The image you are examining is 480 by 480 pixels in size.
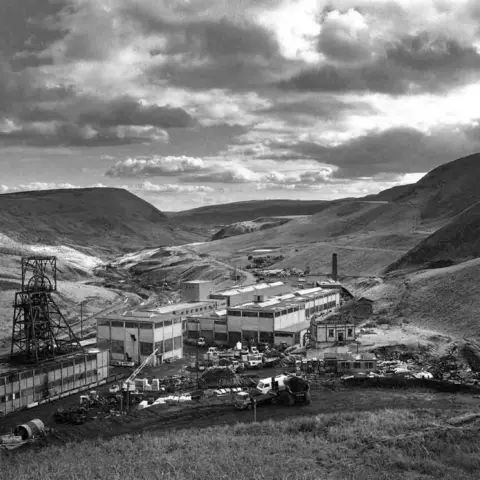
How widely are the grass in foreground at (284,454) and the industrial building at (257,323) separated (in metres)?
35.0

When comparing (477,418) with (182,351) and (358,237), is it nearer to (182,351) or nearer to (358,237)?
(182,351)

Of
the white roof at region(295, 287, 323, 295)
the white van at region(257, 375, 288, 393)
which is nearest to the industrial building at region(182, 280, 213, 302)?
the white roof at region(295, 287, 323, 295)

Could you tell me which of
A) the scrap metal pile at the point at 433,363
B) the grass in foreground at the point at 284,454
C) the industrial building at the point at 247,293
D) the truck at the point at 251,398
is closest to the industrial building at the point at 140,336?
the truck at the point at 251,398

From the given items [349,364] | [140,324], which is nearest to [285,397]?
[349,364]

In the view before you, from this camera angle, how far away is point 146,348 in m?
62.9

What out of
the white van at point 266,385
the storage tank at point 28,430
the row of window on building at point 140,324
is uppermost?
the row of window on building at point 140,324

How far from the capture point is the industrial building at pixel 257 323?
233 ft

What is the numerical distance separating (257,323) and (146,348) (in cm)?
1446

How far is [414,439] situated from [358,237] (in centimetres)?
14808

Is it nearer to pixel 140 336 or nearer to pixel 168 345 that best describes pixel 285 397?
pixel 168 345

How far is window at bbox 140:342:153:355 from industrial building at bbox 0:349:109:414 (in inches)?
282

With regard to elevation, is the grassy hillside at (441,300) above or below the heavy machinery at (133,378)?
above

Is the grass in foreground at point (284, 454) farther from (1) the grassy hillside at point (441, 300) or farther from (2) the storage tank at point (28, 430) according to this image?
(1) the grassy hillside at point (441, 300)

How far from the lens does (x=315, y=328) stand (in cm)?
6881
